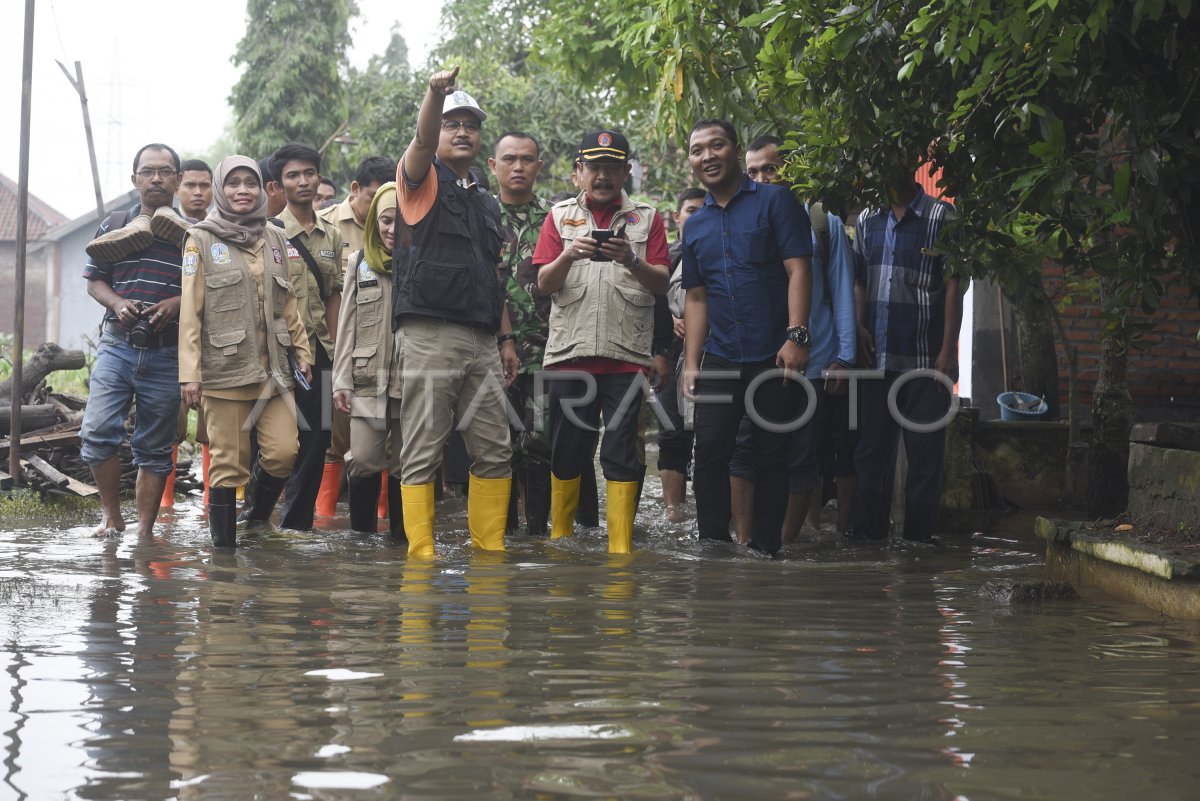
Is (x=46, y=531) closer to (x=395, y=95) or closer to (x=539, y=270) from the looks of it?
(x=539, y=270)

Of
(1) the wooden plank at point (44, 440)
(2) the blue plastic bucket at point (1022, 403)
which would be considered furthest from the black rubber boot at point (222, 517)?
(2) the blue plastic bucket at point (1022, 403)

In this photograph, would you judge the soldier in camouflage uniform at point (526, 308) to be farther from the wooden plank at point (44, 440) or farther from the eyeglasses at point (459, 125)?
the wooden plank at point (44, 440)

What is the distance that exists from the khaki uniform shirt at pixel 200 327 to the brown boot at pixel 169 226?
419 mm

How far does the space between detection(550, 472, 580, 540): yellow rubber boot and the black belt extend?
6.93ft

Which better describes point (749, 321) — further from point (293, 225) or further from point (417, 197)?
point (293, 225)

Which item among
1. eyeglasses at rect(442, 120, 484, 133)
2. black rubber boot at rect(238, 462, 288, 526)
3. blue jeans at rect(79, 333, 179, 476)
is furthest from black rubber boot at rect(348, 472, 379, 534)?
eyeglasses at rect(442, 120, 484, 133)

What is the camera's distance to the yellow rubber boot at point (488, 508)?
7.18 metres

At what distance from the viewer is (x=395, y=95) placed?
2961 cm

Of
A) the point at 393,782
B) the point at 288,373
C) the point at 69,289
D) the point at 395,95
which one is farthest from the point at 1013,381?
the point at 69,289

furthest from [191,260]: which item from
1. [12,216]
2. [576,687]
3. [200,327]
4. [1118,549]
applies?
[12,216]

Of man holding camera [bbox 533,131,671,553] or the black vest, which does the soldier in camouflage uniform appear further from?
the black vest

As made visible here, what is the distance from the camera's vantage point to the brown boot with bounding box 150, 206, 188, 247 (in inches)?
304

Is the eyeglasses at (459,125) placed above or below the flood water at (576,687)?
above

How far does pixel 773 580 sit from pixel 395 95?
2500cm
